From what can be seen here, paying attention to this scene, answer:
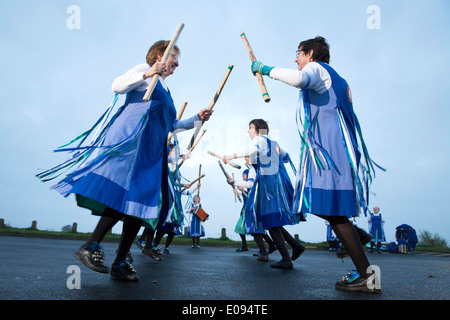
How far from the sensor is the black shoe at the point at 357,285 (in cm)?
240

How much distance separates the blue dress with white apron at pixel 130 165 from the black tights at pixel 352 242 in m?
1.40

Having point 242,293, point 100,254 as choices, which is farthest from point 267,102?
point 100,254

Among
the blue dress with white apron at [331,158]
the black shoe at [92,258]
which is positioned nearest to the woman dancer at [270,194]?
the blue dress with white apron at [331,158]

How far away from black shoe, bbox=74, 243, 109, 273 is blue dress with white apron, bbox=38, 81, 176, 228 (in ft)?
1.12

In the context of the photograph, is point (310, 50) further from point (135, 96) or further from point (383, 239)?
point (383, 239)

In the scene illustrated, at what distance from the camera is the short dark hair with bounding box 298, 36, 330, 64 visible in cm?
300

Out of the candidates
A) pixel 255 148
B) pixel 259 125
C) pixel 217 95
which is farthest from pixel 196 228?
pixel 217 95

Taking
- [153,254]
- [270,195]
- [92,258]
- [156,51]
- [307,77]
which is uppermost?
[156,51]

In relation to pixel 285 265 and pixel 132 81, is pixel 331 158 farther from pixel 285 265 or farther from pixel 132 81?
pixel 285 265

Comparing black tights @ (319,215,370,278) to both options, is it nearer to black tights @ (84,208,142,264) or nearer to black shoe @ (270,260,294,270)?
black tights @ (84,208,142,264)

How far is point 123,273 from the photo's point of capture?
2.59 metres

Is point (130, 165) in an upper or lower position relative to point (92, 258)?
upper

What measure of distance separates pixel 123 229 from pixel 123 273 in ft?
1.13
